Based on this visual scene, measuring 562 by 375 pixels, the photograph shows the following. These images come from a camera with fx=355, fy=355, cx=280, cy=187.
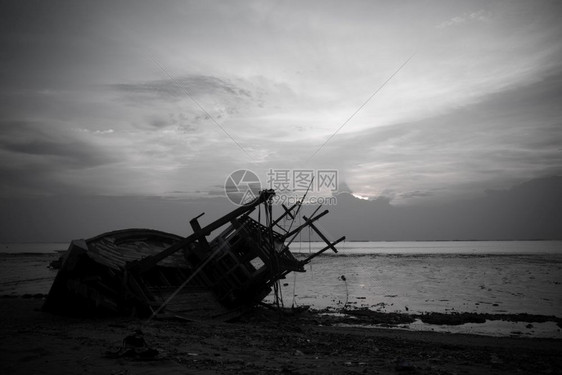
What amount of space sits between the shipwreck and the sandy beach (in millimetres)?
711

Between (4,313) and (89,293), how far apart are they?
13.6 feet

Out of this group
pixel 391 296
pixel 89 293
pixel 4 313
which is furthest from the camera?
pixel 391 296

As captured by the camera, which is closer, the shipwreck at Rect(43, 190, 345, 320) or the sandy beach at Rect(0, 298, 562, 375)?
the sandy beach at Rect(0, 298, 562, 375)

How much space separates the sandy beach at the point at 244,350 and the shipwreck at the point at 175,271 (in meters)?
0.71

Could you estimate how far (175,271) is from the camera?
634 inches

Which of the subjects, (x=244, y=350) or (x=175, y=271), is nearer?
(x=244, y=350)

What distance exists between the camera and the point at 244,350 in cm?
845

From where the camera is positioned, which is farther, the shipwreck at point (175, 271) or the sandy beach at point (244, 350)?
the shipwreck at point (175, 271)

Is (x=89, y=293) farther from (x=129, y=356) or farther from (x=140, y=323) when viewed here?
(x=129, y=356)

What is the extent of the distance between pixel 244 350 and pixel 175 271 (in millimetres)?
8587

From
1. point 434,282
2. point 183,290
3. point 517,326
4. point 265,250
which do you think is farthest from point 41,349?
point 434,282

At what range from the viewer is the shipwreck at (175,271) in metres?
12.3

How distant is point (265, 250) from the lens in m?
15.9

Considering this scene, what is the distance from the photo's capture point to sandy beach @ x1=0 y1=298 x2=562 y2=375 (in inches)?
262
